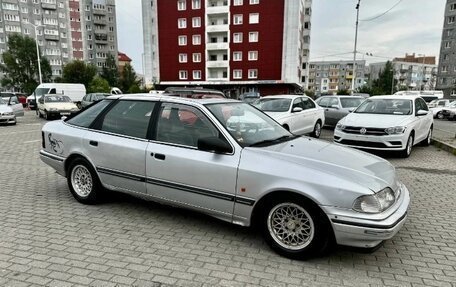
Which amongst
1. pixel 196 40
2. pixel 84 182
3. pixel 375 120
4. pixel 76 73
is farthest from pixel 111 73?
pixel 84 182

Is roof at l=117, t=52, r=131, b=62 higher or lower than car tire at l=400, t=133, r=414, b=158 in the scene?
higher

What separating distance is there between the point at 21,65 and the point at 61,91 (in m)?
45.4

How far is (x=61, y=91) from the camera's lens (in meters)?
28.2

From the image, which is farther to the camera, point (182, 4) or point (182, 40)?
point (182, 40)

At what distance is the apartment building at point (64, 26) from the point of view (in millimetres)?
76312

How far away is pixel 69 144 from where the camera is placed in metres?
4.81

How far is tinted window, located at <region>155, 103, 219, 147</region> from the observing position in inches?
149

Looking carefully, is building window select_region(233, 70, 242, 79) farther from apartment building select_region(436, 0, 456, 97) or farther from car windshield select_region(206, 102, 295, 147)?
car windshield select_region(206, 102, 295, 147)

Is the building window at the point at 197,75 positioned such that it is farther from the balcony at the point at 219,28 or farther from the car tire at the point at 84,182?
the car tire at the point at 84,182

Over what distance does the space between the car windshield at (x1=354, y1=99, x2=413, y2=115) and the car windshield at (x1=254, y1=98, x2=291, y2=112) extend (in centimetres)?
225

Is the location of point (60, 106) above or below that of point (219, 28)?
below

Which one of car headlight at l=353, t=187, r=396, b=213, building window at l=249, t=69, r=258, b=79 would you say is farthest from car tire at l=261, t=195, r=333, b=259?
building window at l=249, t=69, r=258, b=79

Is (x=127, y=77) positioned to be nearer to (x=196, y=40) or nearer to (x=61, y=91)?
(x=196, y=40)

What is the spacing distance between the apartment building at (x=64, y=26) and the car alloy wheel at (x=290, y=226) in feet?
285
